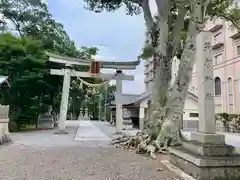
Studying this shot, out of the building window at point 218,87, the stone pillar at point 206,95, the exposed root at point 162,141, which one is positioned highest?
the building window at point 218,87

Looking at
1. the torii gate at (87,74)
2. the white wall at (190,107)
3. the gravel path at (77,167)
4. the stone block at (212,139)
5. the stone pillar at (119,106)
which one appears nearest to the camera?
the stone block at (212,139)

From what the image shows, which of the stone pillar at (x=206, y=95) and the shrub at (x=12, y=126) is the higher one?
the stone pillar at (x=206, y=95)

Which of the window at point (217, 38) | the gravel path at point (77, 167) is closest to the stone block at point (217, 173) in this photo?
the gravel path at point (77, 167)

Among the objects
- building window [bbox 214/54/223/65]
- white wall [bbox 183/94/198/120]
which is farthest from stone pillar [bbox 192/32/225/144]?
building window [bbox 214/54/223/65]

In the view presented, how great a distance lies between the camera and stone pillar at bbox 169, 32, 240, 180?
4.30 meters

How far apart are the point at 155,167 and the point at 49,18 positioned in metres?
18.5

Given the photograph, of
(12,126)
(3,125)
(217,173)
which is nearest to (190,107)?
(12,126)

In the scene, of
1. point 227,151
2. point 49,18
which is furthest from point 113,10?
point 49,18

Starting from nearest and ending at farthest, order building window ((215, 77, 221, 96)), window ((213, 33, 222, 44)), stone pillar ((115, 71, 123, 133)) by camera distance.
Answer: stone pillar ((115, 71, 123, 133)) → window ((213, 33, 222, 44)) → building window ((215, 77, 221, 96))

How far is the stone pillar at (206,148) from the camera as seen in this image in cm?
430

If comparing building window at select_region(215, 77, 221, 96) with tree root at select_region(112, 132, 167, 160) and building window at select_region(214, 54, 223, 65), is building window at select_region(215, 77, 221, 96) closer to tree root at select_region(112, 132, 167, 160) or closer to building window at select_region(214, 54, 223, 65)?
building window at select_region(214, 54, 223, 65)

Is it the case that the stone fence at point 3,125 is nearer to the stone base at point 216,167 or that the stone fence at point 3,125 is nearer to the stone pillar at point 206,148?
the stone pillar at point 206,148

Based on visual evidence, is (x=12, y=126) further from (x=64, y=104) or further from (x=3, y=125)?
(x=3, y=125)

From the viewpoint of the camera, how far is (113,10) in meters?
10.5
